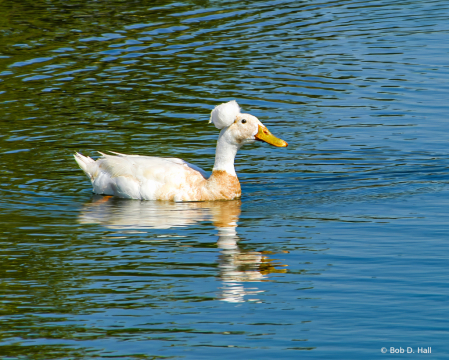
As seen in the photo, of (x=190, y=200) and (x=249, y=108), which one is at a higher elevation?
(x=249, y=108)

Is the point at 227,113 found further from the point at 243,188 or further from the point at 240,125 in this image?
the point at 243,188

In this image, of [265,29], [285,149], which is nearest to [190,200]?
[285,149]

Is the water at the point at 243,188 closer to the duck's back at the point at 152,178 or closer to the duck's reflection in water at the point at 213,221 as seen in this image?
the duck's reflection in water at the point at 213,221

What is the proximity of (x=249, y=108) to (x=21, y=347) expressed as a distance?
996 centimetres

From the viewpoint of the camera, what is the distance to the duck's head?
1162 centimetres

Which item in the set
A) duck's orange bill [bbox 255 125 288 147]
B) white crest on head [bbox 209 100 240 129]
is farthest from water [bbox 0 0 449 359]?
white crest on head [bbox 209 100 240 129]

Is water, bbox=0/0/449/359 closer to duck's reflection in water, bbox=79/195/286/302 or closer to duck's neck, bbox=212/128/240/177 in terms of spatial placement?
duck's reflection in water, bbox=79/195/286/302

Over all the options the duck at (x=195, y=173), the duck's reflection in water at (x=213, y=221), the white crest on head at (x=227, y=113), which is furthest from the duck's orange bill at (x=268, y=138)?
the duck's reflection in water at (x=213, y=221)

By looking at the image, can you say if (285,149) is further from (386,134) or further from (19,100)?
(19,100)

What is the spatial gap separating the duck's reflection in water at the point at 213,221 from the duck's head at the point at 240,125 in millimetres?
966

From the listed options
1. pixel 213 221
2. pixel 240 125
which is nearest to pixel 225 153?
pixel 240 125

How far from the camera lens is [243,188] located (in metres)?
12.3

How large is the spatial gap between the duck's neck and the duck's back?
316mm

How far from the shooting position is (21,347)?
677cm
